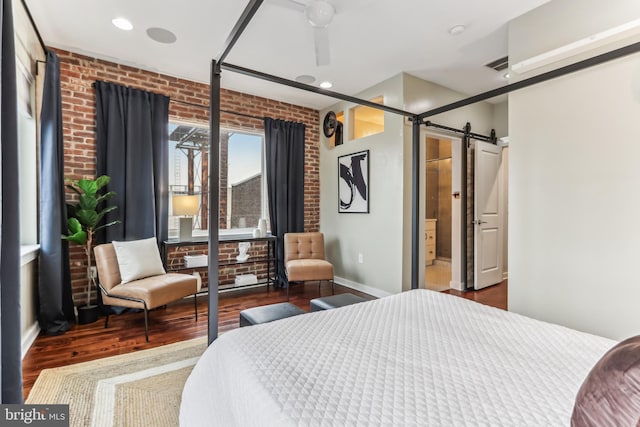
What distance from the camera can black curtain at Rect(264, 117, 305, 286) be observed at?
4.41m

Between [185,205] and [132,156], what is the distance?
2.46 feet

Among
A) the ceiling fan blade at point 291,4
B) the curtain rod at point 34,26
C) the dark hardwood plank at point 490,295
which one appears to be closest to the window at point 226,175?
the curtain rod at point 34,26

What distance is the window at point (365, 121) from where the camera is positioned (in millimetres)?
4475

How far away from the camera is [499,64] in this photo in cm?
344

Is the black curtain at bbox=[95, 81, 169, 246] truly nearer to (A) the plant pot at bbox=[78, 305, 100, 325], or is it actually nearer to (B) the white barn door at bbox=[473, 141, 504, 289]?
(A) the plant pot at bbox=[78, 305, 100, 325]

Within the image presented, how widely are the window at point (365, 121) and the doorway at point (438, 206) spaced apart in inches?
73.9

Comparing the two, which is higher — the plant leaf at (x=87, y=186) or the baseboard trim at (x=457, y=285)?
the plant leaf at (x=87, y=186)

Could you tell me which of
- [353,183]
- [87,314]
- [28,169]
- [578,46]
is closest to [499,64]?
[578,46]

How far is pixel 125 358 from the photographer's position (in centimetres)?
228

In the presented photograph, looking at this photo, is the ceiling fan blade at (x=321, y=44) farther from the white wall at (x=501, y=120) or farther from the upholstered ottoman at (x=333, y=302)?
the white wall at (x=501, y=120)

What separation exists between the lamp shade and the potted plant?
0.62 m

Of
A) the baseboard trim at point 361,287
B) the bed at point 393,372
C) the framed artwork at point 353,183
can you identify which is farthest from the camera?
the framed artwork at point 353,183

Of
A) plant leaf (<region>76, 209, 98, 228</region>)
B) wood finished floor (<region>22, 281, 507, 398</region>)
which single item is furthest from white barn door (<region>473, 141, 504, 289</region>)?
plant leaf (<region>76, 209, 98, 228</region>)

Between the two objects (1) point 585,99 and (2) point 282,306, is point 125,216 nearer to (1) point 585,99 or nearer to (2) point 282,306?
(2) point 282,306
